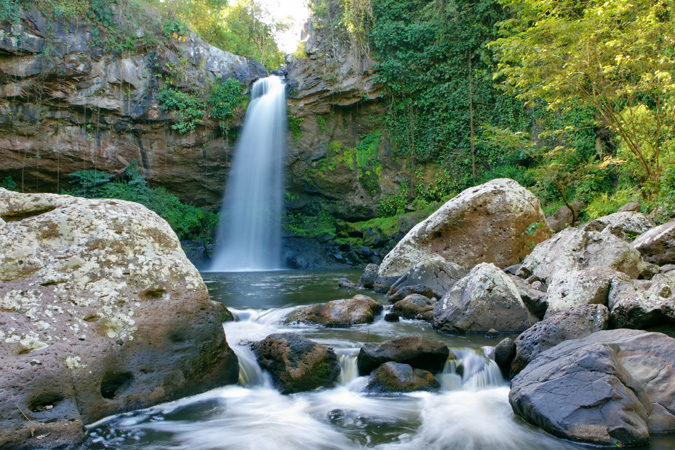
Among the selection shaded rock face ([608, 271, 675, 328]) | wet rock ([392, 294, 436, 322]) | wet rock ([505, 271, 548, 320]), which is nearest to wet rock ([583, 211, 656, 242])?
wet rock ([505, 271, 548, 320])

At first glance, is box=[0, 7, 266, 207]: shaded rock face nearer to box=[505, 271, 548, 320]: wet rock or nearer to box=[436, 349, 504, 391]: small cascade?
box=[505, 271, 548, 320]: wet rock

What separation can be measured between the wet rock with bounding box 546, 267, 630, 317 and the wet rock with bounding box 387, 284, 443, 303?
7.64ft

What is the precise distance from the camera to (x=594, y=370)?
342 cm

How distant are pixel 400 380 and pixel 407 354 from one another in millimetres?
297

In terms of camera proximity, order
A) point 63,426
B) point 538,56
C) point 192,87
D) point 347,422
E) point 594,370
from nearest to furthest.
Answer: point 63,426
point 594,370
point 347,422
point 538,56
point 192,87

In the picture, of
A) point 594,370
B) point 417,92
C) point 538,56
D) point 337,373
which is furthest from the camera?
point 417,92

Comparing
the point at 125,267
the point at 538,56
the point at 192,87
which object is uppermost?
the point at 192,87

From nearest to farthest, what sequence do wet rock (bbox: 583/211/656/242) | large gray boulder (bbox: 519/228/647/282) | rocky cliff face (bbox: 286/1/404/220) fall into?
large gray boulder (bbox: 519/228/647/282) < wet rock (bbox: 583/211/656/242) < rocky cliff face (bbox: 286/1/404/220)

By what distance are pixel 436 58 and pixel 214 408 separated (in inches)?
764

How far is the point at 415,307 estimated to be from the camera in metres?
7.23

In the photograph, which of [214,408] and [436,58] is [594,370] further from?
[436,58]

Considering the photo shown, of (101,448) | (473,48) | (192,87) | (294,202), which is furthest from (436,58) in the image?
(101,448)

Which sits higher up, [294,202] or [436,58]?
[436,58]

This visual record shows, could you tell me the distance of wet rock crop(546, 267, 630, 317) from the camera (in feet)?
17.9
